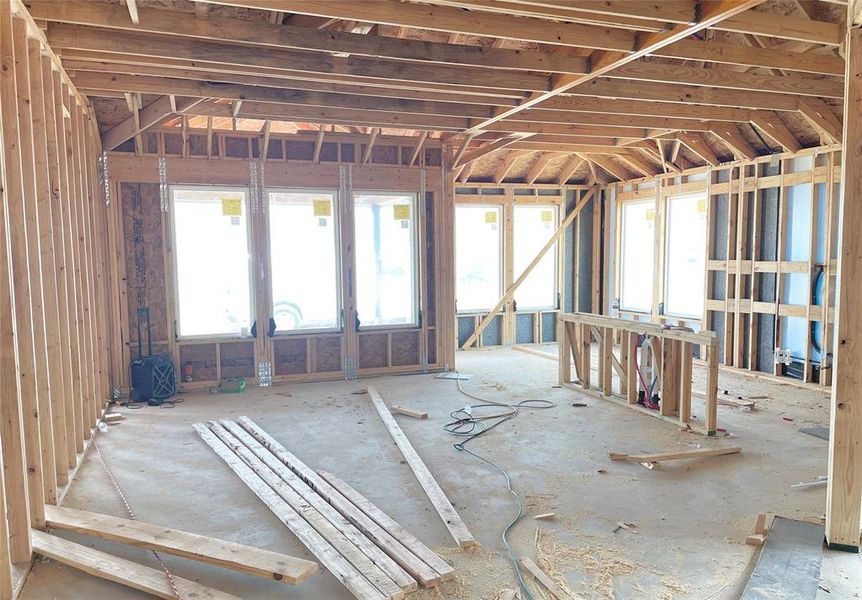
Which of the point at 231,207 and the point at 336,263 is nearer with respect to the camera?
the point at 231,207

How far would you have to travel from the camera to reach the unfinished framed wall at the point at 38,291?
2998 millimetres

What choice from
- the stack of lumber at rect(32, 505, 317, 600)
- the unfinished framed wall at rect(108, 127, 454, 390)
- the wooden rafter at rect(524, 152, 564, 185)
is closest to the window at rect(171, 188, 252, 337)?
the unfinished framed wall at rect(108, 127, 454, 390)

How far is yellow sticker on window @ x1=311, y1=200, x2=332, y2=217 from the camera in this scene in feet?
25.3

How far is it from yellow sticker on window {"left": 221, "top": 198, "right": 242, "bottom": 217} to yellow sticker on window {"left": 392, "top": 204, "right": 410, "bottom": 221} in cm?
203

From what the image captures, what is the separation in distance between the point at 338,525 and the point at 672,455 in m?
2.69

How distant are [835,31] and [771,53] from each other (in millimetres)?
613

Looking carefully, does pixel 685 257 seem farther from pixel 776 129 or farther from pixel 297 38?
pixel 297 38

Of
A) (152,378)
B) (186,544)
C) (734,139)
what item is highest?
(734,139)

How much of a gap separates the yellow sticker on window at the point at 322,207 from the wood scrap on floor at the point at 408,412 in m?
2.84

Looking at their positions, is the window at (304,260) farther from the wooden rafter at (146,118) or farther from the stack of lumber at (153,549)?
the stack of lumber at (153,549)

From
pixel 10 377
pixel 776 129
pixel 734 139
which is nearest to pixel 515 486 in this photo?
pixel 10 377

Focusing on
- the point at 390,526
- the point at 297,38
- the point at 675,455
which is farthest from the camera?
the point at 675,455

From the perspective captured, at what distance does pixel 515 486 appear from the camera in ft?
13.9

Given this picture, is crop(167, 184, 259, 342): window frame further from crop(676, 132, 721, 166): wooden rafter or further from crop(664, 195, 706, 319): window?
crop(664, 195, 706, 319): window
